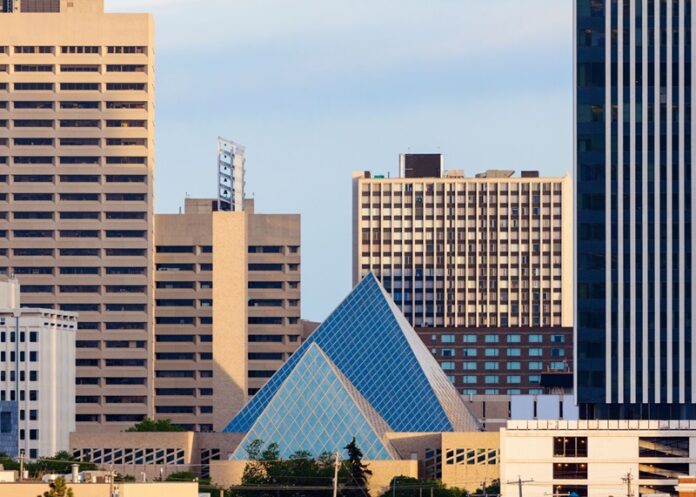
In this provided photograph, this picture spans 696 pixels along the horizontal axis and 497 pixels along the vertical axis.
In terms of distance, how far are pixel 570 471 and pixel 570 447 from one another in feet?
6.58

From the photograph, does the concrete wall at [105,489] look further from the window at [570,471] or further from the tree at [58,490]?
the window at [570,471]

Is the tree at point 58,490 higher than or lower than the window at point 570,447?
higher

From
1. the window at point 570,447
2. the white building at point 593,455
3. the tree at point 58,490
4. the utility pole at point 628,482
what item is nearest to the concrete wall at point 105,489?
the tree at point 58,490

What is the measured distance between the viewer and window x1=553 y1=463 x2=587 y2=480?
7549 inches

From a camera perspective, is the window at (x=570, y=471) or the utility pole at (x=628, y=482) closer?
the utility pole at (x=628, y=482)

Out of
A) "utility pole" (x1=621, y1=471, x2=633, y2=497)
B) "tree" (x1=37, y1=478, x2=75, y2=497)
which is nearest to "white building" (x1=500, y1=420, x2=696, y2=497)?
"utility pole" (x1=621, y1=471, x2=633, y2=497)

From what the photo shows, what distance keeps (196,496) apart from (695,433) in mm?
58700

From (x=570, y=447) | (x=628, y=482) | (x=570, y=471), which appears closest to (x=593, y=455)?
(x=570, y=447)

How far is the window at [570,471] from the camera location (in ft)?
629

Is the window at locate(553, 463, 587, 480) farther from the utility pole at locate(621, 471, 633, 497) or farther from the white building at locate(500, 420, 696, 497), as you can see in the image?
the utility pole at locate(621, 471, 633, 497)

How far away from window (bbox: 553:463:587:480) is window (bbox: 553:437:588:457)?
33.1 inches

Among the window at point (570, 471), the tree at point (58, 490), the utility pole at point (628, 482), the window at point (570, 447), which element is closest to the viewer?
the tree at point (58, 490)

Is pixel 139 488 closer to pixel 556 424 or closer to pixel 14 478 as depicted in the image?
pixel 14 478

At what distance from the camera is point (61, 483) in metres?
132
